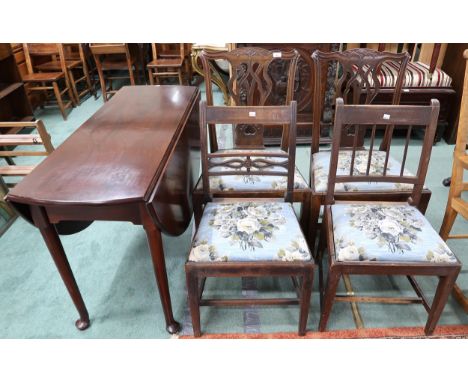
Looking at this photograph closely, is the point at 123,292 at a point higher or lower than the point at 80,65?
lower

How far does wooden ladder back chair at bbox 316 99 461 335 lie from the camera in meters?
1.24

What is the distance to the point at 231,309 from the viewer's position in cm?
160

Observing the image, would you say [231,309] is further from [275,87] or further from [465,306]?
[275,87]

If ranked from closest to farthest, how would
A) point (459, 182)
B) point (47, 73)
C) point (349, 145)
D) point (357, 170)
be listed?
1. point (459, 182)
2. point (357, 170)
3. point (349, 145)
4. point (47, 73)

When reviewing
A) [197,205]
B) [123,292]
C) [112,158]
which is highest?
[112,158]

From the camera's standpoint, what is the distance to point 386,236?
51.1 inches

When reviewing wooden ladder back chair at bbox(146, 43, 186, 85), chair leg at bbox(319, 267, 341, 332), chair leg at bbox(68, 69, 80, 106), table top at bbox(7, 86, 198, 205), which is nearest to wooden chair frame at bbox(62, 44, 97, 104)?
chair leg at bbox(68, 69, 80, 106)

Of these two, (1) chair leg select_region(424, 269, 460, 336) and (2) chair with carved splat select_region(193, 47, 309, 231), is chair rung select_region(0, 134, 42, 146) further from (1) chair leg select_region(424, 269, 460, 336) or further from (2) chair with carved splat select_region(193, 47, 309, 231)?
(1) chair leg select_region(424, 269, 460, 336)

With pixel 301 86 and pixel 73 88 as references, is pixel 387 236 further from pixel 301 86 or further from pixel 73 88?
pixel 73 88

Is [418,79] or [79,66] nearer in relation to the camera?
[418,79]

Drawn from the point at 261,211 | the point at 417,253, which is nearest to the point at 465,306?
the point at 417,253

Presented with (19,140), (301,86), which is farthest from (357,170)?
(19,140)

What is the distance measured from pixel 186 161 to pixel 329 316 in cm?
102

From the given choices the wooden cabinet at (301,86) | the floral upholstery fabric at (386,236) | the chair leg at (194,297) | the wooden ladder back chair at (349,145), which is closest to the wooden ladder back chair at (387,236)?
the floral upholstery fabric at (386,236)
